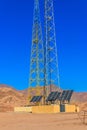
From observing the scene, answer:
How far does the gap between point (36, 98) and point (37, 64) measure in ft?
37.2

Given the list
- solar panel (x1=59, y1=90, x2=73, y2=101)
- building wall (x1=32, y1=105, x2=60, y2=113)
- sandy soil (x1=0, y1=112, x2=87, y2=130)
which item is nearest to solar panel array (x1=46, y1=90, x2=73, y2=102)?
solar panel (x1=59, y1=90, x2=73, y2=101)

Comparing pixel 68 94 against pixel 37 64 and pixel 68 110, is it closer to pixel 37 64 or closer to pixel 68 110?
pixel 68 110

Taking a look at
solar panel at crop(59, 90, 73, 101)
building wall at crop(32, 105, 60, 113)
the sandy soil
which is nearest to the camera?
the sandy soil

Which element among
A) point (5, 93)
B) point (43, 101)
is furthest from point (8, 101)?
point (43, 101)

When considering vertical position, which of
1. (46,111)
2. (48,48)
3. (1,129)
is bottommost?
(1,129)

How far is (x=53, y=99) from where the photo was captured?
64.3 meters

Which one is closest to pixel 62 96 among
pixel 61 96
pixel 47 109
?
pixel 61 96

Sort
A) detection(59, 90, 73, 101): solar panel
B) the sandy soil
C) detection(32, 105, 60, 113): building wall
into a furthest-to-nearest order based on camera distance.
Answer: detection(59, 90, 73, 101): solar panel
detection(32, 105, 60, 113): building wall
the sandy soil

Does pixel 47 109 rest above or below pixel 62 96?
below

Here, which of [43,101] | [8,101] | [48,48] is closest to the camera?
[43,101]

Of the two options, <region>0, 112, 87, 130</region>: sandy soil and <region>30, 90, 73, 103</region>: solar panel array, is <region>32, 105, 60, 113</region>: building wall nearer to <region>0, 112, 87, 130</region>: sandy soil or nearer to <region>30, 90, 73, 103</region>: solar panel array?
<region>30, 90, 73, 103</region>: solar panel array

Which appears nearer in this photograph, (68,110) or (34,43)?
(68,110)

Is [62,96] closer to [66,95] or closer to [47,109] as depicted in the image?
[66,95]

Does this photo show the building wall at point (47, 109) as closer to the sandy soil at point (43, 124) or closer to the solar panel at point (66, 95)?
the solar panel at point (66, 95)
